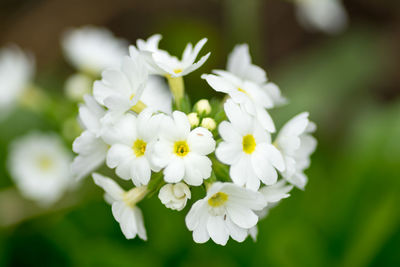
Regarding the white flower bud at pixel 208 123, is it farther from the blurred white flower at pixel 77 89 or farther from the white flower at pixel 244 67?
the blurred white flower at pixel 77 89

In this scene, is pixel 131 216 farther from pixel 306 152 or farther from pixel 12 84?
pixel 12 84

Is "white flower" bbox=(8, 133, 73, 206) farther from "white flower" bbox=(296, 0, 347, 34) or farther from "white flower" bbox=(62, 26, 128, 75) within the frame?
"white flower" bbox=(296, 0, 347, 34)

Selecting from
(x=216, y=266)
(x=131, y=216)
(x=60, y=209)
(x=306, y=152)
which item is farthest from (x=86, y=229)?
(x=306, y=152)

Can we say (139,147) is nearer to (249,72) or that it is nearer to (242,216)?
(242,216)

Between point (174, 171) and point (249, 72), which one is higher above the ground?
point (249, 72)

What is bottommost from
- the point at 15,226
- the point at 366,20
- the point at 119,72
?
Result: the point at 15,226

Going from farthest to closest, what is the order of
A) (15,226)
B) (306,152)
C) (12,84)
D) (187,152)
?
(15,226) → (12,84) → (306,152) → (187,152)

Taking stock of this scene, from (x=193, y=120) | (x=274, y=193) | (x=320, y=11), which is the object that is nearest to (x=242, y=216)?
(x=274, y=193)
